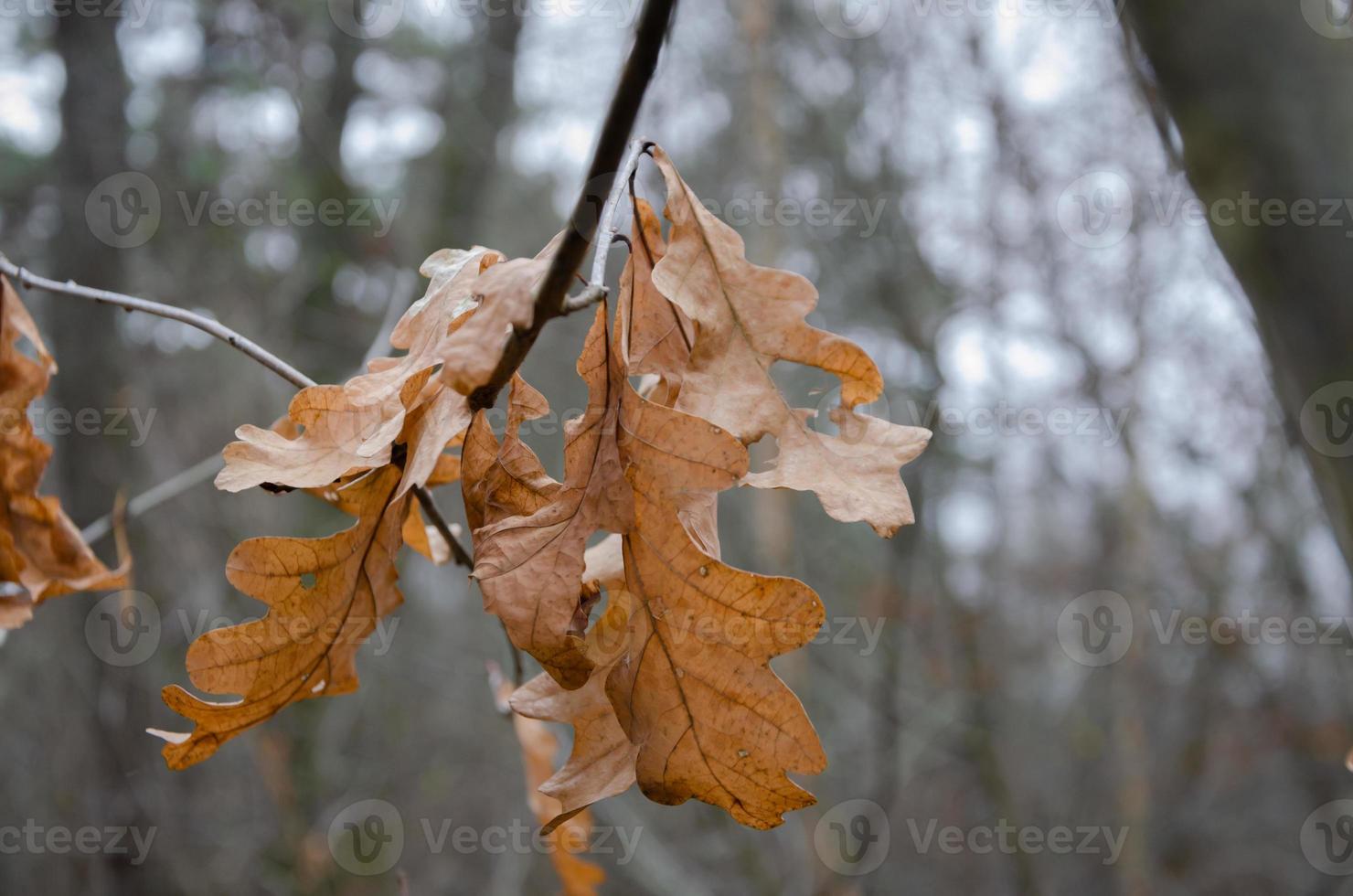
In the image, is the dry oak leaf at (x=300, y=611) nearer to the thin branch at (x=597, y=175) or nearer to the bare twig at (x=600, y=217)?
the bare twig at (x=600, y=217)

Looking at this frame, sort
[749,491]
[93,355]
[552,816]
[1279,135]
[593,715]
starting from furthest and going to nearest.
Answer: [749,491] < [93,355] < [552,816] < [593,715] < [1279,135]

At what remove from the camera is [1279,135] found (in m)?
0.65

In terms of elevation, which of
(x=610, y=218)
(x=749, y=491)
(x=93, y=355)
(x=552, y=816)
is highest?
(x=610, y=218)

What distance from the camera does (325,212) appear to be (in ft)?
14.9

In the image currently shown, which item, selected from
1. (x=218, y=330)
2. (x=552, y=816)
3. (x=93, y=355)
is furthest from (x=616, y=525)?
(x=93, y=355)

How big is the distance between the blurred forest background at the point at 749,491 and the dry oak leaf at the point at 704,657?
106 inches

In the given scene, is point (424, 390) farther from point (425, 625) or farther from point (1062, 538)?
point (1062, 538)

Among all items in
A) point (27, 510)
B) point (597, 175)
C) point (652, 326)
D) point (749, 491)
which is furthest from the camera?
point (749, 491)

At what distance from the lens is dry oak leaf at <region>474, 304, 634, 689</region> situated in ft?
2.12

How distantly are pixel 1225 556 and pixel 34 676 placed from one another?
8.63m

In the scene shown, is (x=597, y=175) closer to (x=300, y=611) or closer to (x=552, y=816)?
(x=300, y=611)

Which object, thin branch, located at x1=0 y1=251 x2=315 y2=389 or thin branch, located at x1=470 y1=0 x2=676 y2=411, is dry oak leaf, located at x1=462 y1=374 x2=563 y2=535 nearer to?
thin branch, located at x1=470 y1=0 x2=676 y2=411

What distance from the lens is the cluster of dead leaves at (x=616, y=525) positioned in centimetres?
68

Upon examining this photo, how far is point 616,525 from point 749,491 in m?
5.47
